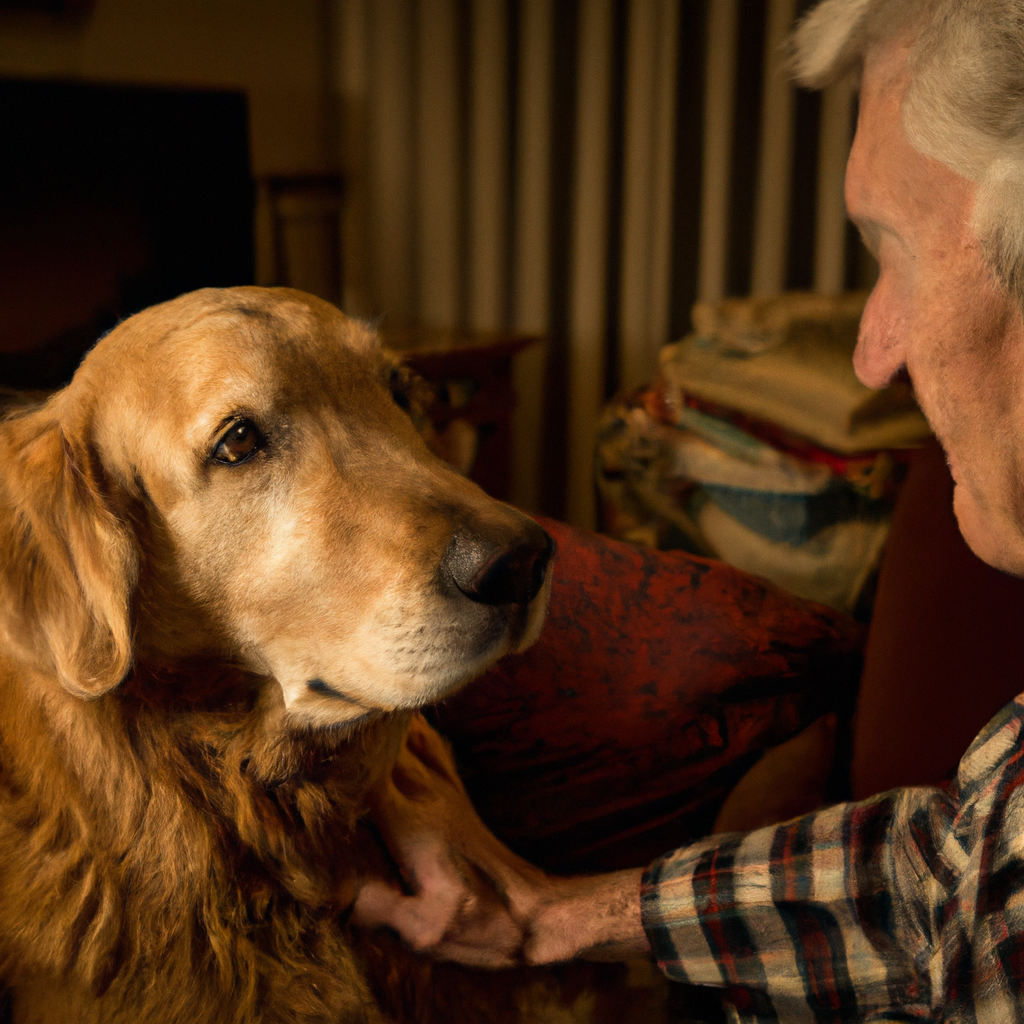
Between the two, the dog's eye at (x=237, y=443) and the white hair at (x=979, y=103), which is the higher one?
the white hair at (x=979, y=103)

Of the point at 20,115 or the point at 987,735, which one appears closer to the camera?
the point at 987,735

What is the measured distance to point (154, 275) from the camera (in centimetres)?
214

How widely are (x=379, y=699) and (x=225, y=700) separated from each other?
0.56ft

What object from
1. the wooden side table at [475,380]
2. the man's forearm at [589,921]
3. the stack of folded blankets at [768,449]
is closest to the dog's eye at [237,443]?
the man's forearm at [589,921]

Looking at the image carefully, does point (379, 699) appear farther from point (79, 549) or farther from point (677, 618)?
point (677, 618)

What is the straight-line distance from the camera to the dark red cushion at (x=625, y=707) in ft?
3.39

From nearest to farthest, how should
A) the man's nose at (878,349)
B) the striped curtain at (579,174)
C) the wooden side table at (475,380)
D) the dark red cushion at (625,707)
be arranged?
the man's nose at (878,349), the dark red cushion at (625,707), the wooden side table at (475,380), the striped curtain at (579,174)

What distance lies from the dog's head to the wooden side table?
1.23 meters

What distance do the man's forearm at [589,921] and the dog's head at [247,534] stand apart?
0.31 meters

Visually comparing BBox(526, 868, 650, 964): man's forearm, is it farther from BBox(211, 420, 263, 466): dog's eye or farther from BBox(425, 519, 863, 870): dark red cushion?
BBox(211, 420, 263, 466): dog's eye

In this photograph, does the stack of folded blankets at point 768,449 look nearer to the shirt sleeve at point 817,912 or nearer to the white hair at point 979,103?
the shirt sleeve at point 817,912

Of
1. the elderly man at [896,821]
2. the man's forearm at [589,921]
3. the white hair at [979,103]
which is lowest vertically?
the man's forearm at [589,921]

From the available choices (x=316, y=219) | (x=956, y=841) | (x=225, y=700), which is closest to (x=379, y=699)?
(x=225, y=700)

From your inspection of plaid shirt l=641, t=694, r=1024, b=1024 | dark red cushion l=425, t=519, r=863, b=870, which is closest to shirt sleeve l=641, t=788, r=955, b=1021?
plaid shirt l=641, t=694, r=1024, b=1024
